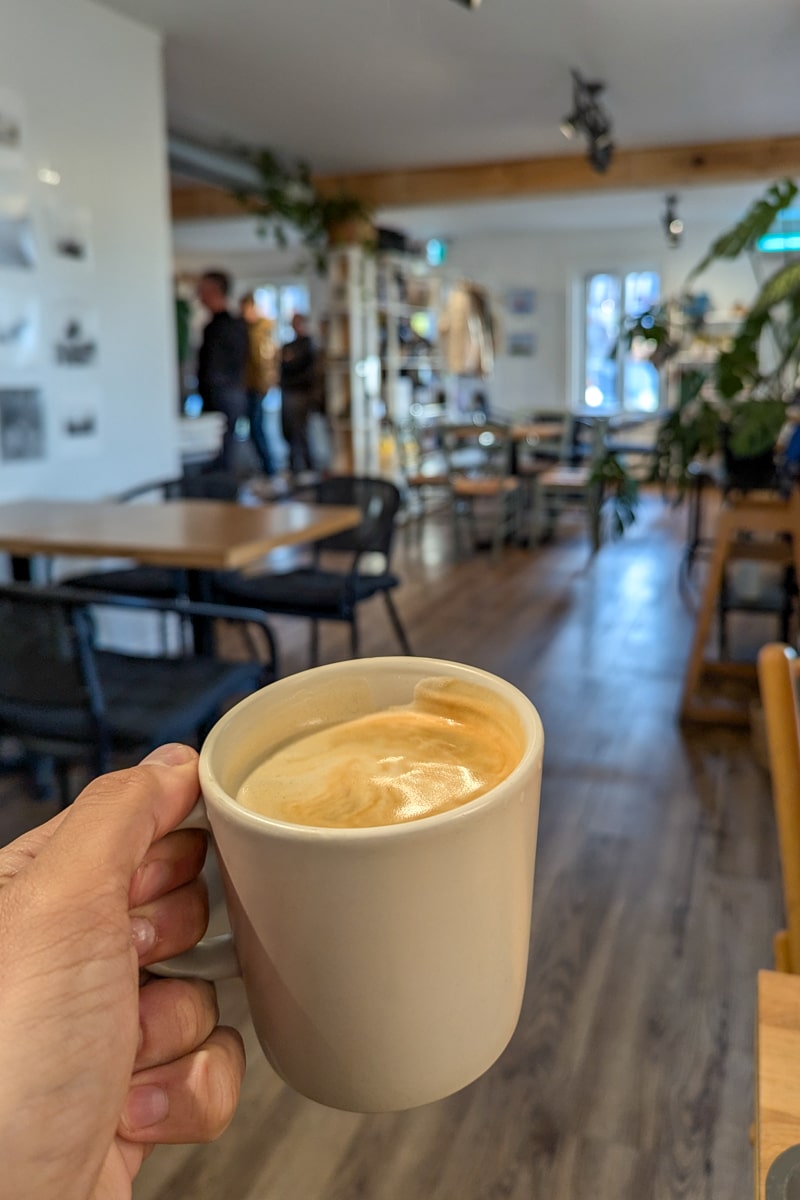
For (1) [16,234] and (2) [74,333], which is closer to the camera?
(1) [16,234]

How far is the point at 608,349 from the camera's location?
37.5 feet

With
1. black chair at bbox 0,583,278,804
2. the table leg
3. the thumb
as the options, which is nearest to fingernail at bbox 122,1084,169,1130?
the thumb

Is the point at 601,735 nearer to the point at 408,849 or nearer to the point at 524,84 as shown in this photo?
the point at 408,849

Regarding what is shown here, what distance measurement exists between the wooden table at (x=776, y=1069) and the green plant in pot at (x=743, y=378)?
7.35 feet

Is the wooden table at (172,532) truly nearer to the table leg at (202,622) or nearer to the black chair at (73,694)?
the table leg at (202,622)

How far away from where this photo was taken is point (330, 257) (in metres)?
7.48

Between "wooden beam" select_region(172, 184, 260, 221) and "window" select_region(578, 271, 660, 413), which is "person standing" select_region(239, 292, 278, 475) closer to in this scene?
Answer: "wooden beam" select_region(172, 184, 260, 221)

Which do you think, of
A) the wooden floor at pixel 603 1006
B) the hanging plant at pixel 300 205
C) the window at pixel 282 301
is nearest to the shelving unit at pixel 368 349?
the hanging plant at pixel 300 205

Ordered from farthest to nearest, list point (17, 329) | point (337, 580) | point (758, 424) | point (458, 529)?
point (458, 529) < point (17, 329) < point (337, 580) < point (758, 424)

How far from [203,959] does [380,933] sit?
0.10m

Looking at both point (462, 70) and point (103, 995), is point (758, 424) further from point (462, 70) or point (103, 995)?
point (462, 70)

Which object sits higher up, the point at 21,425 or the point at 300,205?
the point at 300,205

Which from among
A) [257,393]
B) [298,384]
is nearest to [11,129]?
[298,384]

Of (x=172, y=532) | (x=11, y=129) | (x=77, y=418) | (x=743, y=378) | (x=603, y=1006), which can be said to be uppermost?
(x=11, y=129)
